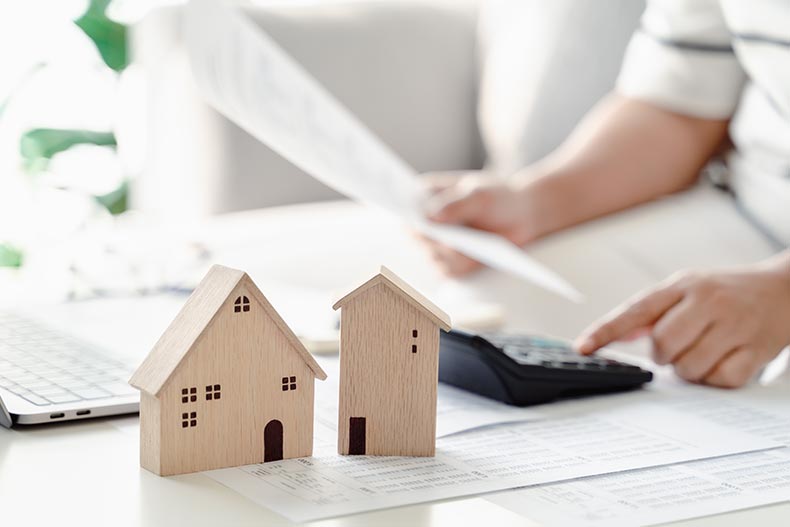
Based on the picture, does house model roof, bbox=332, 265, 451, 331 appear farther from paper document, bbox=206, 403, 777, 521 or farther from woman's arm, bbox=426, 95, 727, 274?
woman's arm, bbox=426, 95, 727, 274

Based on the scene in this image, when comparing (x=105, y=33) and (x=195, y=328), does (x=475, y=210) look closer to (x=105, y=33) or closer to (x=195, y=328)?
(x=195, y=328)

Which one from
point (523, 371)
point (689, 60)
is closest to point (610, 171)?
point (689, 60)

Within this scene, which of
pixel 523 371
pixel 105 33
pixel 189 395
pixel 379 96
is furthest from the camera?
pixel 105 33

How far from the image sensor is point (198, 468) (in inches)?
22.3

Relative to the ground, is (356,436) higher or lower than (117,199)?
lower

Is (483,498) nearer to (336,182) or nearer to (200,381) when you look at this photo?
(200,381)

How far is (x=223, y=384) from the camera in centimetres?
56

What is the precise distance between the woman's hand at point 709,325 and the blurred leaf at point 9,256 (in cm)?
188

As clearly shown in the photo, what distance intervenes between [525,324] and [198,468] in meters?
0.56

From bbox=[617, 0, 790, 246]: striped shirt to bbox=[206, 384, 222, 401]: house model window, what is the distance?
681 millimetres

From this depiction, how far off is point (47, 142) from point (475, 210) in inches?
59.7

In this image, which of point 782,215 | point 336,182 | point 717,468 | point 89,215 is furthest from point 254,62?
point 89,215

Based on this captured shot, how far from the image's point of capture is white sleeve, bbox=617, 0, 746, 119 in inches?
45.2

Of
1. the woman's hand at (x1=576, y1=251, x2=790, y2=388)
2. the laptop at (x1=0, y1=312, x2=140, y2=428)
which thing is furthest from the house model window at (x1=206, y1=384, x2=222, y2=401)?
the woman's hand at (x1=576, y1=251, x2=790, y2=388)
